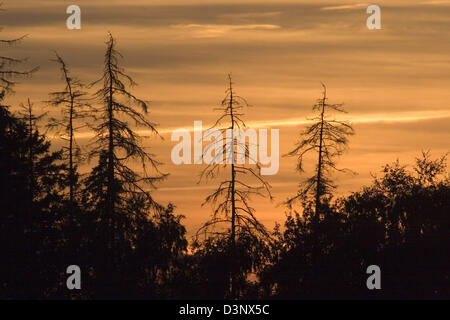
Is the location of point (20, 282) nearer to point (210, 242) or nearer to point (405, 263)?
point (210, 242)

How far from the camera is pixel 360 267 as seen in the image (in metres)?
67.5

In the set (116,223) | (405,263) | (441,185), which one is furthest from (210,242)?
(441,185)

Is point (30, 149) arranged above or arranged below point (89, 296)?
above

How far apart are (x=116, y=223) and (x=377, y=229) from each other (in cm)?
2083

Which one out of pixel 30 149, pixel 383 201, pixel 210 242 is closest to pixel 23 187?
pixel 30 149

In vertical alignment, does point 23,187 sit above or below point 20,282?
above

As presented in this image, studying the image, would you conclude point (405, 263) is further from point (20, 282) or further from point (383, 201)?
point (20, 282)

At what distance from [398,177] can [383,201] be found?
3.83 metres

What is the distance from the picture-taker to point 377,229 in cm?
6962

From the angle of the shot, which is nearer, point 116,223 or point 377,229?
point 116,223

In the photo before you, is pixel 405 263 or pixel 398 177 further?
pixel 398 177
